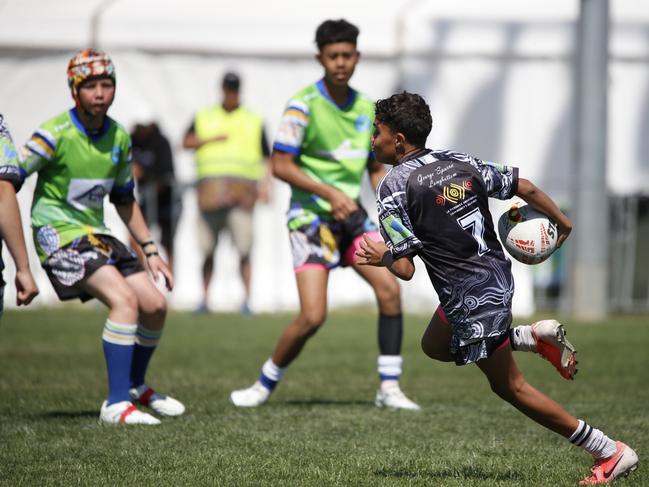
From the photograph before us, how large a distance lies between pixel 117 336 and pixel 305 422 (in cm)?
113

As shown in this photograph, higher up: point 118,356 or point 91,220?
point 91,220

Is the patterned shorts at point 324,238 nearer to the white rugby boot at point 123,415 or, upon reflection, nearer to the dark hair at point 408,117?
the white rugby boot at point 123,415

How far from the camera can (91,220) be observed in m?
6.82

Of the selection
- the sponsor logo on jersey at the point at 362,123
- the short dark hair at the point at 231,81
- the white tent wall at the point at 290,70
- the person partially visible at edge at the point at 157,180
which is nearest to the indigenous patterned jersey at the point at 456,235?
the sponsor logo on jersey at the point at 362,123

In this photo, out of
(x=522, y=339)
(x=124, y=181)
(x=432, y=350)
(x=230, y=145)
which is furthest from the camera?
(x=230, y=145)

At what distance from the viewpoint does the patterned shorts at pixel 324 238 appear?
7.30 m

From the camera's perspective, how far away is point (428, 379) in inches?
348

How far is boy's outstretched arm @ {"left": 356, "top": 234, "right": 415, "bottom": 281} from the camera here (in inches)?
196

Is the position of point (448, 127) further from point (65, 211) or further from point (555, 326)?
point (555, 326)

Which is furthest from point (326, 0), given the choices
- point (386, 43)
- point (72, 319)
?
point (72, 319)

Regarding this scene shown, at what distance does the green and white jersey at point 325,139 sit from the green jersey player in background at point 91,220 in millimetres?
1012

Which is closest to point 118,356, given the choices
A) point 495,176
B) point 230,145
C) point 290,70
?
point 495,176

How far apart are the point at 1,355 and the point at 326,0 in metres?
6.60

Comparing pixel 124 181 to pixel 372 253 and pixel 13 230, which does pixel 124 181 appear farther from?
pixel 372 253
